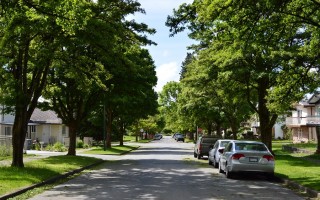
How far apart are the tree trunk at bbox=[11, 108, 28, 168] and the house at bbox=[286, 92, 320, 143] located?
46.3 metres

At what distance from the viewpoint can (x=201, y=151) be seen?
103ft

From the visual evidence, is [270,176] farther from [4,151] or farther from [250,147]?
[4,151]

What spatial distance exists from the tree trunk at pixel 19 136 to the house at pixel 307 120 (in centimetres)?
4632

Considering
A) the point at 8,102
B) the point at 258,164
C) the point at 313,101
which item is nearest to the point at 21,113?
the point at 8,102

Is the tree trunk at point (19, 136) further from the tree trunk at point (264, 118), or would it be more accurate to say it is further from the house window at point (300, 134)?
the house window at point (300, 134)

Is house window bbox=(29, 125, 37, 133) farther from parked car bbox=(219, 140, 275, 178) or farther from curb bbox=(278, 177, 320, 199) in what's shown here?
curb bbox=(278, 177, 320, 199)

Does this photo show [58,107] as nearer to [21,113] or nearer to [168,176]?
[21,113]

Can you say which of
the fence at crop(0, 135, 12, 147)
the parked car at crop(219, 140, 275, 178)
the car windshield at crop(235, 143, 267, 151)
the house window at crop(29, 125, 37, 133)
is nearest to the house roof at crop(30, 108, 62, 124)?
the house window at crop(29, 125, 37, 133)

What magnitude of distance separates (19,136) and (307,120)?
52.0m

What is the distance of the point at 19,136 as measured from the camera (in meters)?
19.2

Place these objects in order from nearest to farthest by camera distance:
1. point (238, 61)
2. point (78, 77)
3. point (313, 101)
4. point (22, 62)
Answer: point (22, 62) < point (78, 77) < point (238, 61) < point (313, 101)

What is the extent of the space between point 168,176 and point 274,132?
261 ft

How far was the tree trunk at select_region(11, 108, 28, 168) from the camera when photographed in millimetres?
18812

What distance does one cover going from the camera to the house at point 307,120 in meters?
60.8
